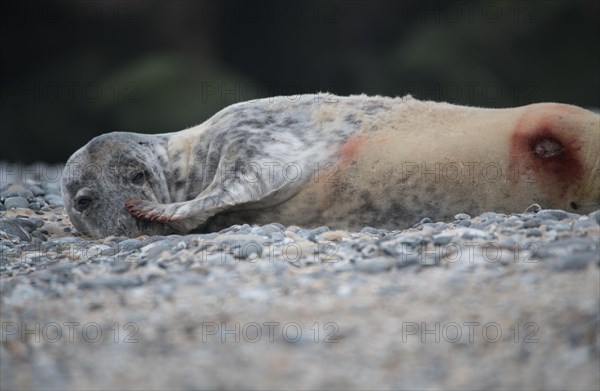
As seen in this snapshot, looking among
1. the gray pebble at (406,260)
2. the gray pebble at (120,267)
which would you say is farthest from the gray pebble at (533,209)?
the gray pebble at (120,267)

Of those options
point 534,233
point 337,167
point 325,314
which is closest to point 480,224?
point 534,233

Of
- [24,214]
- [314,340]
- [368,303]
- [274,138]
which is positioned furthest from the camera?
[24,214]

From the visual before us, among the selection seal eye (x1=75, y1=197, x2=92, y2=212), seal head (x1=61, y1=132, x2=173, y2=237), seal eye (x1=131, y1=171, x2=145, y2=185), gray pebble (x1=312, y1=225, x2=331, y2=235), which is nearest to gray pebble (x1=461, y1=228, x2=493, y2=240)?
gray pebble (x1=312, y1=225, x2=331, y2=235)

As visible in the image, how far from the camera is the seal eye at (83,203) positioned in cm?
576

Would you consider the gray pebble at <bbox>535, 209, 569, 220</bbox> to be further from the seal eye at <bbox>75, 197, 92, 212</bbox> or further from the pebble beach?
the seal eye at <bbox>75, 197, 92, 212</bbox>

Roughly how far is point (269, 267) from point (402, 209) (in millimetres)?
1556

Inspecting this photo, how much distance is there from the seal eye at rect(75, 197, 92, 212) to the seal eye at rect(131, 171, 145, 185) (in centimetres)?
32

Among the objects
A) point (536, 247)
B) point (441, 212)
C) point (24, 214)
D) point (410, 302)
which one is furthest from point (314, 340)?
point (24, 214)

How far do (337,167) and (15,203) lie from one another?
2.87 metres

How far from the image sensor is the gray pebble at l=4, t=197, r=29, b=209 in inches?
267

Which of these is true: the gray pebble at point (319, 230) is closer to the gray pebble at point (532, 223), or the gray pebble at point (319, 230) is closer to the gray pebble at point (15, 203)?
the gray pebble at point (532, 223)

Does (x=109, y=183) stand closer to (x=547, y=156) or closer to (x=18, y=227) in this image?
(x=18, y=227)

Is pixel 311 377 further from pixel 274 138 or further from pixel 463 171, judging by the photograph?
pixel 274 138

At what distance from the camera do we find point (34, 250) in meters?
5.10
